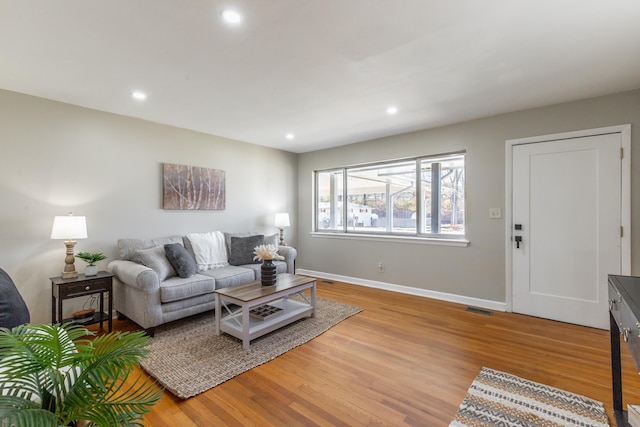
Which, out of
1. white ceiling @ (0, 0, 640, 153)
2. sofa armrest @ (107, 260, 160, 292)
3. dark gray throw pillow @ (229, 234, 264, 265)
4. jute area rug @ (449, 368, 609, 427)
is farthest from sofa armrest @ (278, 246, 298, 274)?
jute area rug @ (449, 368, 609, 427)

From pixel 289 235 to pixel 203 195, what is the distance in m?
1.85

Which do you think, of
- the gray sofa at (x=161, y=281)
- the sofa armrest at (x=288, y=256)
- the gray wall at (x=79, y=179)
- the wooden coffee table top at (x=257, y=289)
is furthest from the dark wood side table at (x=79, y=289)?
the sofa armrest at (x=288, y=256)

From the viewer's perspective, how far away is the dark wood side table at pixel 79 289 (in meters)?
2.65

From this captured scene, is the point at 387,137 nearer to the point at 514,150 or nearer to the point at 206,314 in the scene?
the point at 514,150

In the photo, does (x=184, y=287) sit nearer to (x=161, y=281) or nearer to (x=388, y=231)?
(x=161, y=281)

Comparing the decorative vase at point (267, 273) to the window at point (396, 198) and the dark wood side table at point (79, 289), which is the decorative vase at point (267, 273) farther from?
the window at point (396, 198)

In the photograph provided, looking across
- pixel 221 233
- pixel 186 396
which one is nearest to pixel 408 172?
pixel 221 233

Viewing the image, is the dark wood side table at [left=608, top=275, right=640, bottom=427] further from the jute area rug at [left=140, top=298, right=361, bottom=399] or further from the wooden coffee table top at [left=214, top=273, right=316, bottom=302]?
the wooden coffee table top at [left=214, top=273, right=316, bottom=302]

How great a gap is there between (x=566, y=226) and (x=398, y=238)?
1.91 metres

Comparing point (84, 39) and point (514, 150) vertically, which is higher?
point (84, 39)

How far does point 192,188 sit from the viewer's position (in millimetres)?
4039

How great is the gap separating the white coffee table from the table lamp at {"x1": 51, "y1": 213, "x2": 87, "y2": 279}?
4.68 ft

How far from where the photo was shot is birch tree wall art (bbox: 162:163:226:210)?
3811 mm

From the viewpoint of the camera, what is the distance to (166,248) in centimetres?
325
